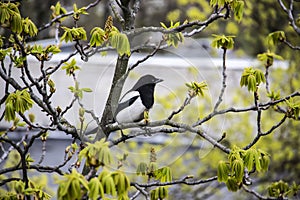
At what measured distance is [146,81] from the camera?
3.96ft

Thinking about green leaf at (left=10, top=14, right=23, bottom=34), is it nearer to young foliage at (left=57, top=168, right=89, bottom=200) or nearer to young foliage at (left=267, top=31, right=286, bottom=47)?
young foliage at (left=57, top=168, right=89, bottom=200)

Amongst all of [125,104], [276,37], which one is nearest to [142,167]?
[125,104]

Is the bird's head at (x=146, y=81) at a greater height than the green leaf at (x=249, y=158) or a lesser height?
greater

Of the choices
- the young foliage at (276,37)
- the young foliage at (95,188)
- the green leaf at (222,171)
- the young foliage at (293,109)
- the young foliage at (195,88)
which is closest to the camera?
the young foliage at (95,188)

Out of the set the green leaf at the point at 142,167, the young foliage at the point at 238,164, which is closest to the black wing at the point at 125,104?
the green leaf at the point at 142,167

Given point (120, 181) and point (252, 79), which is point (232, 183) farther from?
point (120, 181)

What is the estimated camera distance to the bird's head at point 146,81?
3.95 feet

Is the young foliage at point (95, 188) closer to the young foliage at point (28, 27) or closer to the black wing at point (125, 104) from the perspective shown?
the black wing at point (125, 104)

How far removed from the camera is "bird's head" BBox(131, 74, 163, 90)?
120 centimetres

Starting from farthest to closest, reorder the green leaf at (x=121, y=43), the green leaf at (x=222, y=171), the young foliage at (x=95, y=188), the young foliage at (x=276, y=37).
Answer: the young foliage at (x=276, y=37), the green leaf at (x=222, y=171), the green leaf at (x=121, y=43), the young foliage at (x=95, y=188)

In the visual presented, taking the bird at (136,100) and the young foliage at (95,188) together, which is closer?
the young foliage at (95,188)

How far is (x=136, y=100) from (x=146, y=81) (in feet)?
0.17

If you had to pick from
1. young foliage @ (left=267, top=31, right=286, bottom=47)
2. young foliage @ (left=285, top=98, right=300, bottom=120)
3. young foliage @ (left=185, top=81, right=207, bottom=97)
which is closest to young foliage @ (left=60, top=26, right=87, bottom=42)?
young foliage @ (left=185, top=81, right=207, bottom=97)

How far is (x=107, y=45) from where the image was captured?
1.18 meters
